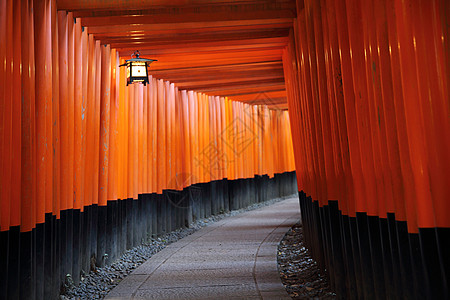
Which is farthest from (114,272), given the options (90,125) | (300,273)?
(300,273)

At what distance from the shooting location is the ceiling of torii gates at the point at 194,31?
19.8 ft

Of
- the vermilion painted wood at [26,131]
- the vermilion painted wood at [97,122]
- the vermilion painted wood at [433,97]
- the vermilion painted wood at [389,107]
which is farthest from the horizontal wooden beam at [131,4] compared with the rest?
the vermilion painted wood at [433,97]

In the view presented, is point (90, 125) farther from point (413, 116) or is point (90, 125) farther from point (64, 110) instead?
point (413, 116)

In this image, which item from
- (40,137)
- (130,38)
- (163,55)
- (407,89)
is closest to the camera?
(407,89)

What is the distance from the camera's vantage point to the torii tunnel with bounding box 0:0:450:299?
263cm

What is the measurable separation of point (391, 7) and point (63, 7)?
4307 millimetres

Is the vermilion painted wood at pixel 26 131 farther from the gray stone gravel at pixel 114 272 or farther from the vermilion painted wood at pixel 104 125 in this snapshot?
the vermilion painted wood at pixel 104 125

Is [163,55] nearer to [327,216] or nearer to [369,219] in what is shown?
[327,216]

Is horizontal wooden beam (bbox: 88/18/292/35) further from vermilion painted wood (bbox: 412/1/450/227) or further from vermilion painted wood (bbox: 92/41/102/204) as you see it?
vermilion painted wood (bbox: 412/1/450/227)

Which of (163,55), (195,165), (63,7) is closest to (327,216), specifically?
(63,7)

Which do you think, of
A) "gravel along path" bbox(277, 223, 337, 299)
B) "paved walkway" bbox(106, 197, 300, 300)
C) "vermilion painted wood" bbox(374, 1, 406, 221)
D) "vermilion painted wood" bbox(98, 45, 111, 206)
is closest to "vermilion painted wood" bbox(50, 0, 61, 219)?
"paved walkway" bbox(106, 197, 300, 300)

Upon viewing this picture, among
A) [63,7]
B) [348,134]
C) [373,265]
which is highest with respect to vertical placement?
[63,7]

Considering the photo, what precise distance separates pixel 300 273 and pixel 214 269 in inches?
48.3

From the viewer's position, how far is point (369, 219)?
3527mm
